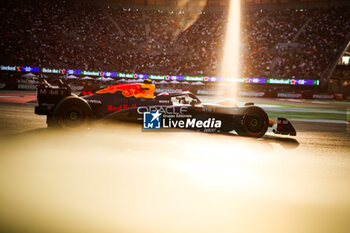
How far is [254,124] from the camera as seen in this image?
6.23 m

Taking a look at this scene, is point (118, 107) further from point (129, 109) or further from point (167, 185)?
point (167, 185)

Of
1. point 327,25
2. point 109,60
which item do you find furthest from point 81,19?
point 327,25

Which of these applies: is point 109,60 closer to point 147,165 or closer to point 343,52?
point 343,52

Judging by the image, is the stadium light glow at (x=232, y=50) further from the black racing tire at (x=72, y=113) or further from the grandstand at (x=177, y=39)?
the black racing tire at (x=72, y=113)

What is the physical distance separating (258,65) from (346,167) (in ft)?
107

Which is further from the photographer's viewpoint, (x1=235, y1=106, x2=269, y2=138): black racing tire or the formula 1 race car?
(x1=235, y1=106, x2=269, y2=138): black racing tire

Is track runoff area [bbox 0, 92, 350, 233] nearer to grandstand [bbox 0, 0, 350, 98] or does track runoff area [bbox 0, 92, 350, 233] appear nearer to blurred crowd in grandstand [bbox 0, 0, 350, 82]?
grandstand [bbox 0, 0, 350, 98]

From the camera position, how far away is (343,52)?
32.4 metres

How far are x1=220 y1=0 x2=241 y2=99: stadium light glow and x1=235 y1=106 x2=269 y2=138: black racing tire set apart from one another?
2520 centimetres

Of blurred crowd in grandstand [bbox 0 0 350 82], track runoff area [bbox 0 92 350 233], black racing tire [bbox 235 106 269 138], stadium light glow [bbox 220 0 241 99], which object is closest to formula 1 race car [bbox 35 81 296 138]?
black racing tire [bbox 235 106 269 138]

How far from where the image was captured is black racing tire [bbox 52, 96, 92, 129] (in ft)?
18.8

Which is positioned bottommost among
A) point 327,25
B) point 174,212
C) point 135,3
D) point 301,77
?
point 174,212

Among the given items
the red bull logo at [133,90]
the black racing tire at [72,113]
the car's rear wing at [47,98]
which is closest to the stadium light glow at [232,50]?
the red bull logo at [133,90]

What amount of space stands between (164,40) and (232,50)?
9.36 meters
